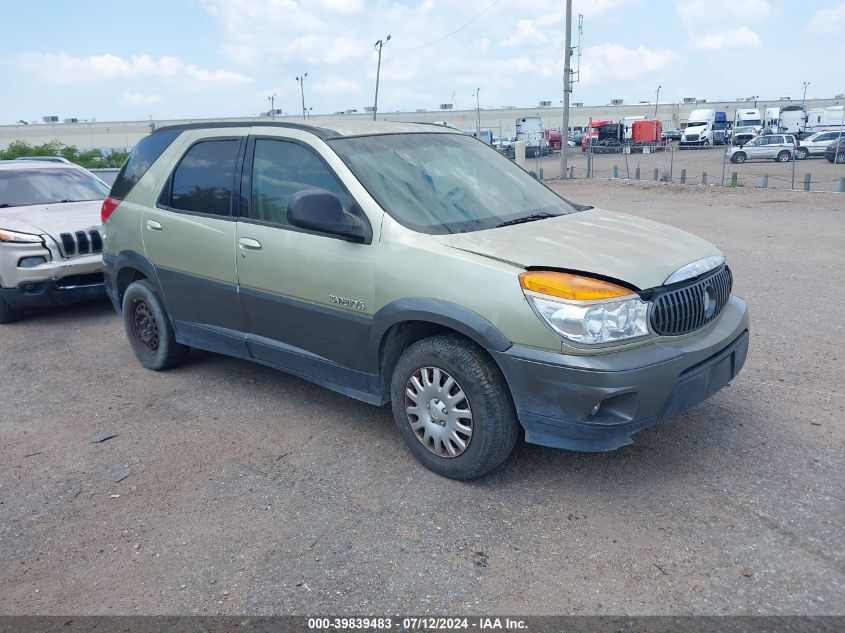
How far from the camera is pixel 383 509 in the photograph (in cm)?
368

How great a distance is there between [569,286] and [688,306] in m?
0.71

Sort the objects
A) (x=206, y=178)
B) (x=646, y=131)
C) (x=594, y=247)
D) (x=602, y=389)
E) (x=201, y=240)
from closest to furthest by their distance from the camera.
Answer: (x=602, y=389) < (x=594, y=247) < (x=201, y=240) < (x=206, y=178) < (x=646, y=131)

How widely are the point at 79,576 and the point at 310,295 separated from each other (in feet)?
6.27

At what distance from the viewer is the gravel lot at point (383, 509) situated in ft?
9.89

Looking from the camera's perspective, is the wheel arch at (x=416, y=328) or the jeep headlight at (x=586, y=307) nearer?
the jeep headlight at (x=586, y=307)

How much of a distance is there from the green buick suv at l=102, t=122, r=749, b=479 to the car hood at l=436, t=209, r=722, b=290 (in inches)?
0.6

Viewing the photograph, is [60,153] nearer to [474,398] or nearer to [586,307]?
[474,398]

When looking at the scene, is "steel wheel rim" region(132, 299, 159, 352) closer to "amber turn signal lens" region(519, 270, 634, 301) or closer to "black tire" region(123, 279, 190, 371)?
"black tire" region(123, 279, 190, 371)

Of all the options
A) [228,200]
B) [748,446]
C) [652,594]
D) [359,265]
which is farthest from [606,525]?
[228,200]

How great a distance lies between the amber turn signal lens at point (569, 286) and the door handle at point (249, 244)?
6.31ft

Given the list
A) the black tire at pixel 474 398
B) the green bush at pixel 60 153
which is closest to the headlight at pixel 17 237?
the black tire at pixel 474 398

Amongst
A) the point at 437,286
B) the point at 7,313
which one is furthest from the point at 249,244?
the point at 7,313

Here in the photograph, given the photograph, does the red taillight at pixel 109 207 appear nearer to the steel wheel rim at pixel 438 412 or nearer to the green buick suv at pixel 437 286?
the green buick suv at pixel 437 286

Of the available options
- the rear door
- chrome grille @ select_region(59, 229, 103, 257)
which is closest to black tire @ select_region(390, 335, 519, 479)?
the rear door
